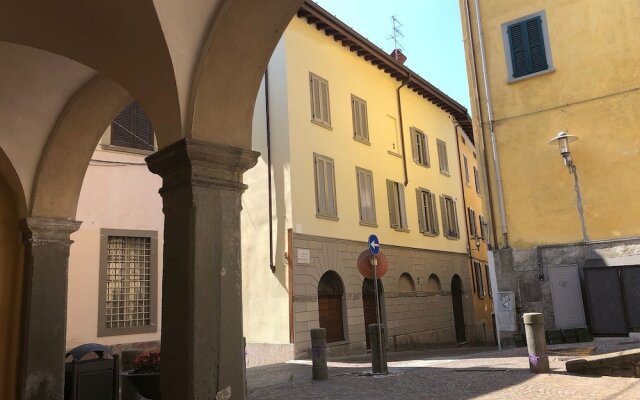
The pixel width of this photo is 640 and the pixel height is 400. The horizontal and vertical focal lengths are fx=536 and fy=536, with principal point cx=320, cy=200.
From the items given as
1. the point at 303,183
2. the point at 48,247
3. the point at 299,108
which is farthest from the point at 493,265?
the point at 48,247

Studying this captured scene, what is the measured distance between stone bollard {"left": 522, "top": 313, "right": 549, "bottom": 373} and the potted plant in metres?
4.92

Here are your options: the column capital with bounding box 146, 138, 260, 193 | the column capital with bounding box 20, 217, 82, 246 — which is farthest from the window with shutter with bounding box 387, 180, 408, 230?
the column capital with bounding box 146, 138, 260, 193

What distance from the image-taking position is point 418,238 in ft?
61.6

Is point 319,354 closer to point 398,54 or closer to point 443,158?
point 443,158

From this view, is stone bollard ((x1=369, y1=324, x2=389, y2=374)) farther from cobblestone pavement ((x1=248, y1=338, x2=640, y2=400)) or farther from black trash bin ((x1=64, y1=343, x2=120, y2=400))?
black trash bin ((x1=64, y1=343, x2=120, y2=400))

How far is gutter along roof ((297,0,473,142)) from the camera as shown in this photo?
1506 cm

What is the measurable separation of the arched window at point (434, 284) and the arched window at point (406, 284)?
1283 millimetres

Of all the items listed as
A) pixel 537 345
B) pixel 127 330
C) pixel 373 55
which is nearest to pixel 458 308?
pixel 373 55

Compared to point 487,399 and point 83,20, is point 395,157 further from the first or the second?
point 83,20

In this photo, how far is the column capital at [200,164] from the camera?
3938 millimetres

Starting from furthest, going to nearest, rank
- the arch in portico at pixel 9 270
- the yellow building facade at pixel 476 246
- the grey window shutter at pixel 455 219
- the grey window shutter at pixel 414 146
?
the yellow building facade at pixel 476 246, the grey window shutter at pixel 455 219, the grey window shutter at pixel 414 146, the arch in portico at pixel 9 270

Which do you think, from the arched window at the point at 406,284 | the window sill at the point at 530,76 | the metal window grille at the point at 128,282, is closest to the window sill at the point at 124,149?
the metal window grille at the point at 128,282

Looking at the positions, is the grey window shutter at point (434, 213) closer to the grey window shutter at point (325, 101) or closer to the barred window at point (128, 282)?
the grey window shutter at point (325, 101)

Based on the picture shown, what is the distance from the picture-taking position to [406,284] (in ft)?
58.1
